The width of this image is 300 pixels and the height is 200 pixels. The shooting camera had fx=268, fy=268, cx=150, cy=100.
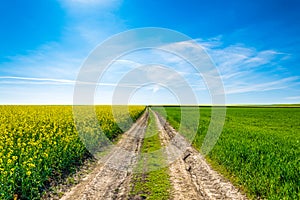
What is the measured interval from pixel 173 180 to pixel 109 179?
A: 2232 mm

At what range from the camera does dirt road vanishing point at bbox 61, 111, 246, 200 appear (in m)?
7.77

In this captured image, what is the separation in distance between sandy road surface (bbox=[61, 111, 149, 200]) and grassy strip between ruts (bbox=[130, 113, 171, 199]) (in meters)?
0.29

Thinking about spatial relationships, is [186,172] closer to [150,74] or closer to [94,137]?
[94,137]

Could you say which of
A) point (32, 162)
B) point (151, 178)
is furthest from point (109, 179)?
point (32, 162)

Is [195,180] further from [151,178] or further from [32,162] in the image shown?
[32,162]

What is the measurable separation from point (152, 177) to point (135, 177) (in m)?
0.61

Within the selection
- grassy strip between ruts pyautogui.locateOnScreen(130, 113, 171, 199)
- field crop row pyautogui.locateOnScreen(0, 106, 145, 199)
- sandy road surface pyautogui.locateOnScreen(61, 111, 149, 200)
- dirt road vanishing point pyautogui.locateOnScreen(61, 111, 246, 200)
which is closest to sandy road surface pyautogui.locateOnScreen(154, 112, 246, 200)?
dirt road vanishing point pyautogui.locateOnScreen(61, 111, 246, 200)

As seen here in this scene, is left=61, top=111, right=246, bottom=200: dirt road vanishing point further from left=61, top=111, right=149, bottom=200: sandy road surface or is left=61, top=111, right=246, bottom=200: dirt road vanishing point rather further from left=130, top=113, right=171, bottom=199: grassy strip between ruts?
left=130, top=113, right=171, bottom=199: grassy strip between ruts

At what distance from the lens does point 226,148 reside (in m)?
11.8

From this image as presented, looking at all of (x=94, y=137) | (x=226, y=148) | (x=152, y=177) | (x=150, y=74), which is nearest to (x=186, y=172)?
(x=152, y=177)

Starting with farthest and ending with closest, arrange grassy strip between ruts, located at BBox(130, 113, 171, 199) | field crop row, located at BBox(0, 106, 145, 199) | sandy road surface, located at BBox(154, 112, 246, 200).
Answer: grassy strip between ruts, located at BBox(130, 113, 171, 199) < sandy road surface, located at BBox(154, 112, 246, 200) < field crop row, located at BBox(0, 106, 145, 199)

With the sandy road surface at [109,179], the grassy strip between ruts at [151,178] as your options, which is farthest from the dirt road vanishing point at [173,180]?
the grassy strip between ruts at [151,178]

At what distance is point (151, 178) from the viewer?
944 centimetres

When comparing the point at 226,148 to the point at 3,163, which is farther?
the point at 226,148
